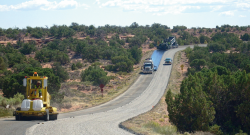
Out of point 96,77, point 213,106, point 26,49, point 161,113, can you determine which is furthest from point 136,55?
point 213,106

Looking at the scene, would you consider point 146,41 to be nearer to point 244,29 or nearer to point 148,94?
point 244,29

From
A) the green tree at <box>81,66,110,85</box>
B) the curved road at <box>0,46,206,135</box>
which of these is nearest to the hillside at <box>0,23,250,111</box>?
the green tree at <box>81,66,110,85</box>

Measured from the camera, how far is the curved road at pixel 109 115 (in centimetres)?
1316

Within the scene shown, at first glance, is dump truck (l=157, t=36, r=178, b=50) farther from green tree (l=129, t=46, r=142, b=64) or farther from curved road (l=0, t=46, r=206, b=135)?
green tree (l=129, t=46, r=142, b=64)

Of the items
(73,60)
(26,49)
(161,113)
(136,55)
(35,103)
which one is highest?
(26,49)

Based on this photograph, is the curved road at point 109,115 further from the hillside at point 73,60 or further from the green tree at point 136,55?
the green tree at point 136,55

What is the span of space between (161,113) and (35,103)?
12.9 metres

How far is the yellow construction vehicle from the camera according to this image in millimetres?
15703

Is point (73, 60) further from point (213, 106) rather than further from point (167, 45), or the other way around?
point (213, 106)

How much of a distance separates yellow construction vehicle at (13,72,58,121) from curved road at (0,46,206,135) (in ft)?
1.79

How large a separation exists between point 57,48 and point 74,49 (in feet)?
16.5

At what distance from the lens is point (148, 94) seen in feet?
124

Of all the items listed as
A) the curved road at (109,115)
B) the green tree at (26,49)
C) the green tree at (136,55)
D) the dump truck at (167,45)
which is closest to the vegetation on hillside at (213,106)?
the curved road at (109,115)

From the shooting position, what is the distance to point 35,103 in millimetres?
15773
